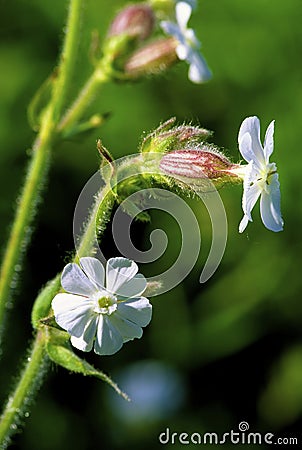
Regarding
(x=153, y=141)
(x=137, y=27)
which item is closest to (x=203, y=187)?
(x=153, y=141)

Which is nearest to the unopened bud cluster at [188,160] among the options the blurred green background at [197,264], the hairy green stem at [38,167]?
the hairy green stem at [38,167]

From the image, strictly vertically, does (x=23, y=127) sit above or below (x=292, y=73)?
above

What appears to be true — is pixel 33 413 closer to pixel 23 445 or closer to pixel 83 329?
pixel 23 445

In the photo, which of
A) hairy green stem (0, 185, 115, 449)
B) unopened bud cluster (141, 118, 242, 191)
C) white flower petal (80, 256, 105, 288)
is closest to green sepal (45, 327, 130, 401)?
hairy green stem (0, 185, 115, 449)

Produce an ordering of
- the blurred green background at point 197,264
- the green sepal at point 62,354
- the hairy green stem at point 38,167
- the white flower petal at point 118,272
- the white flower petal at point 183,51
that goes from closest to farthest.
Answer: the white flower petal at point 118,272 < the green sepal at point 62,354 < the hairy green stem at point 38,167 < the white flower petal at point 183,51 < the blurred green background at point 197,264

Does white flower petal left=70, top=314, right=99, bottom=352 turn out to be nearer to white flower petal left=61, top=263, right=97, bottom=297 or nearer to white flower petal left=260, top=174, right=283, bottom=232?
white flower petal left=61, top=263, right=97, bottom=297

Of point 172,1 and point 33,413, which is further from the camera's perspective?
point 33,413

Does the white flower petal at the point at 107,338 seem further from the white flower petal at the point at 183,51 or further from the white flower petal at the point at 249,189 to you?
the white flower petal at the point at 183,51
